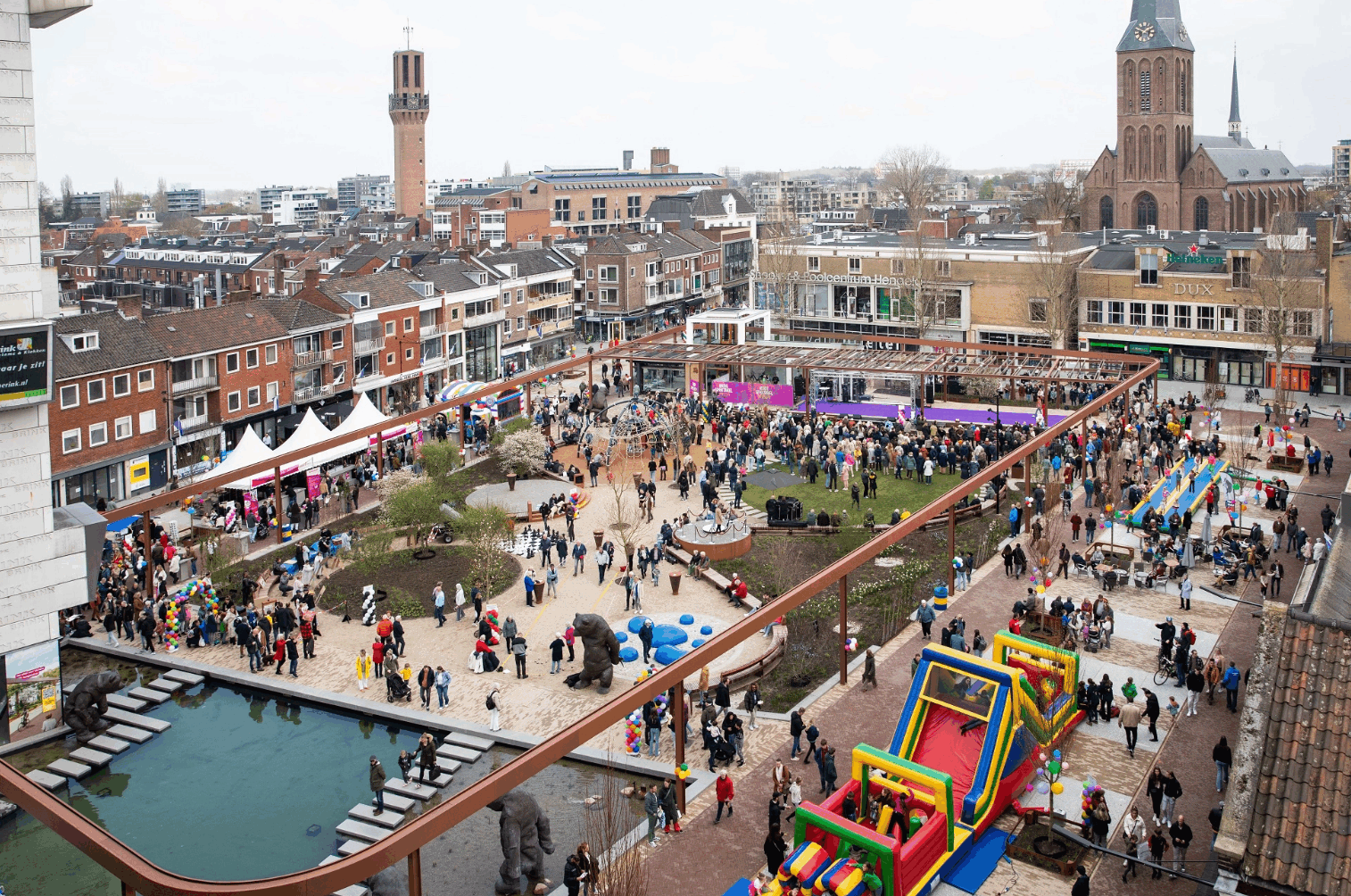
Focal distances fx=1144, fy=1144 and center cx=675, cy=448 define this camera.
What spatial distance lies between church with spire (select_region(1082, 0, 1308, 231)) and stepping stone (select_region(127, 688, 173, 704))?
3212 inches

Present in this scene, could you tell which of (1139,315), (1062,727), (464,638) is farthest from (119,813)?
(1139,315)

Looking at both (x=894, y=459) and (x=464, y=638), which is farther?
(x=894, y=459)

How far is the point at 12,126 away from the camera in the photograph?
21078 mm

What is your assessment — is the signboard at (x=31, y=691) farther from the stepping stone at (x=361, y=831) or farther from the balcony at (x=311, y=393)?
the balcony at (x=311, y=393)

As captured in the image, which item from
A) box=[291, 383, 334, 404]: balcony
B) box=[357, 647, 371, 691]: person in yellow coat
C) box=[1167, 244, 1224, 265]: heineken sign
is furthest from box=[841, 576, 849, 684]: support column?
box=[1167, 244, 1224, 265]: heineken sign

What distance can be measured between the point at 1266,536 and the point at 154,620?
3131 cm

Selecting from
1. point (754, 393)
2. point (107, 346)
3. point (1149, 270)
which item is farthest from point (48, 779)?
point (1149, 270)

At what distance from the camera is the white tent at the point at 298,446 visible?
35656 millimetres

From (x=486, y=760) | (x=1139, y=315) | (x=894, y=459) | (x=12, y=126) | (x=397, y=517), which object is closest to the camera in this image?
(x=12, y=126)

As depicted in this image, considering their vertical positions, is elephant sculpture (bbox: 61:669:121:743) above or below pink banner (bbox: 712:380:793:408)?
below

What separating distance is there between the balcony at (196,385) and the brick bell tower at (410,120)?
80470 mm

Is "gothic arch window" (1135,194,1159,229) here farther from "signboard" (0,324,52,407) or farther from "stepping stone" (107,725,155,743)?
"signboard" (0,324,52,407)

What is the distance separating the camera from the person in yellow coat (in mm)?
25609

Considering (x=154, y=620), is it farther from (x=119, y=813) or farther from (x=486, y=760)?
(x=486, y=760)
